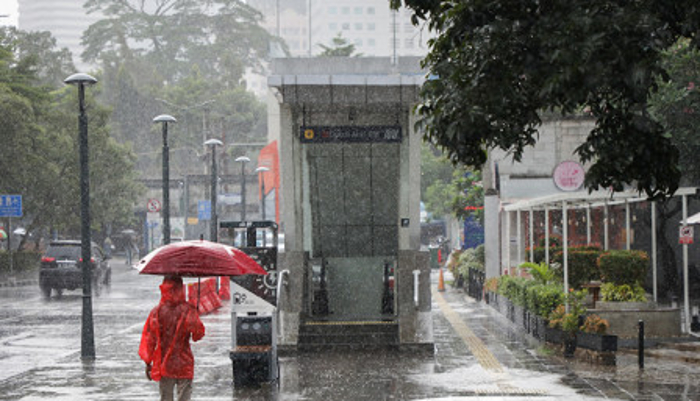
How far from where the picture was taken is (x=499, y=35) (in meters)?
8.59

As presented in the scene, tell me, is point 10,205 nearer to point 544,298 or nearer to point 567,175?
point 567,175

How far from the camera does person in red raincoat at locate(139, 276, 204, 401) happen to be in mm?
10102

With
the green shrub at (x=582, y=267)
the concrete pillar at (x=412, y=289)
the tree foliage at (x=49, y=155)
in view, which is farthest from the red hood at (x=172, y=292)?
the tree foliage at (x=49, y=155)

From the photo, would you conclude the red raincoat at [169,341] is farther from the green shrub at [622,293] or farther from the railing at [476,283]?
the railing at [476,283]

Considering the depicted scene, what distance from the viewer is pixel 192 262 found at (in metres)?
10.8

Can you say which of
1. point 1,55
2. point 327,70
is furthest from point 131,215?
point 1,55

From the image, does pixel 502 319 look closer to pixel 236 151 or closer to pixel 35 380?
pixel 35 380

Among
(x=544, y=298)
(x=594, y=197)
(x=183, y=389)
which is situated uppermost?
(x=594, y=197)

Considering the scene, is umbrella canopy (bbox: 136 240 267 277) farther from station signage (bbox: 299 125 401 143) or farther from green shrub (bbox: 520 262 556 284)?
green shrub (bbox: 520 262 556 284)

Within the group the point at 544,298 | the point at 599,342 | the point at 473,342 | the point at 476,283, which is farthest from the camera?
the point at 476,283

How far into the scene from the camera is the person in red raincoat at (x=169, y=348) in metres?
10.1

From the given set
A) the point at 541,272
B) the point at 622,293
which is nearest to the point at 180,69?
the point at 541,272

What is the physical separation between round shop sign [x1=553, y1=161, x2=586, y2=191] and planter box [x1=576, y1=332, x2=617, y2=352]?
20.4 ft

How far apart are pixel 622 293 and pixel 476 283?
13.3 m
